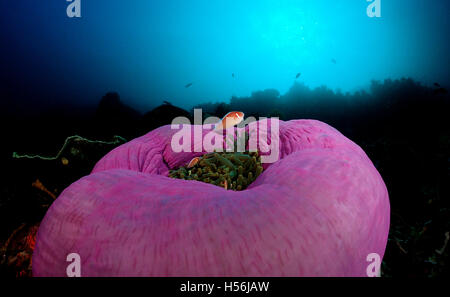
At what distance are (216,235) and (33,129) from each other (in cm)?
580

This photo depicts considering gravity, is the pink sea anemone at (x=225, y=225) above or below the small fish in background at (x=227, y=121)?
below

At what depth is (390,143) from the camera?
9.11 feet

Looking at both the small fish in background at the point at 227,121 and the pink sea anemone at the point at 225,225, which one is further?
the small fish in background at the point at 227,121

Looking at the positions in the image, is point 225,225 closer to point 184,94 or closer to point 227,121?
point 227,121

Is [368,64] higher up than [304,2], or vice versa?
[304,2]

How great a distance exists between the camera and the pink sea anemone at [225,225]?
0.75 meters

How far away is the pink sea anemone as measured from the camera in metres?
0.75

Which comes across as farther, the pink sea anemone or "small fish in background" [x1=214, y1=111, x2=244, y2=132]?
"small fish in background" [x1=214, y1=111, x2=244, y2=132]

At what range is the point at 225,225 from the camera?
77 cm

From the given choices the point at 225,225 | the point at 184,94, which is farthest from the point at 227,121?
the point at 184,94

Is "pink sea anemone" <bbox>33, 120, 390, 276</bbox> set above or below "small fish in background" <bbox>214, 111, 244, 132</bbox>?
below
